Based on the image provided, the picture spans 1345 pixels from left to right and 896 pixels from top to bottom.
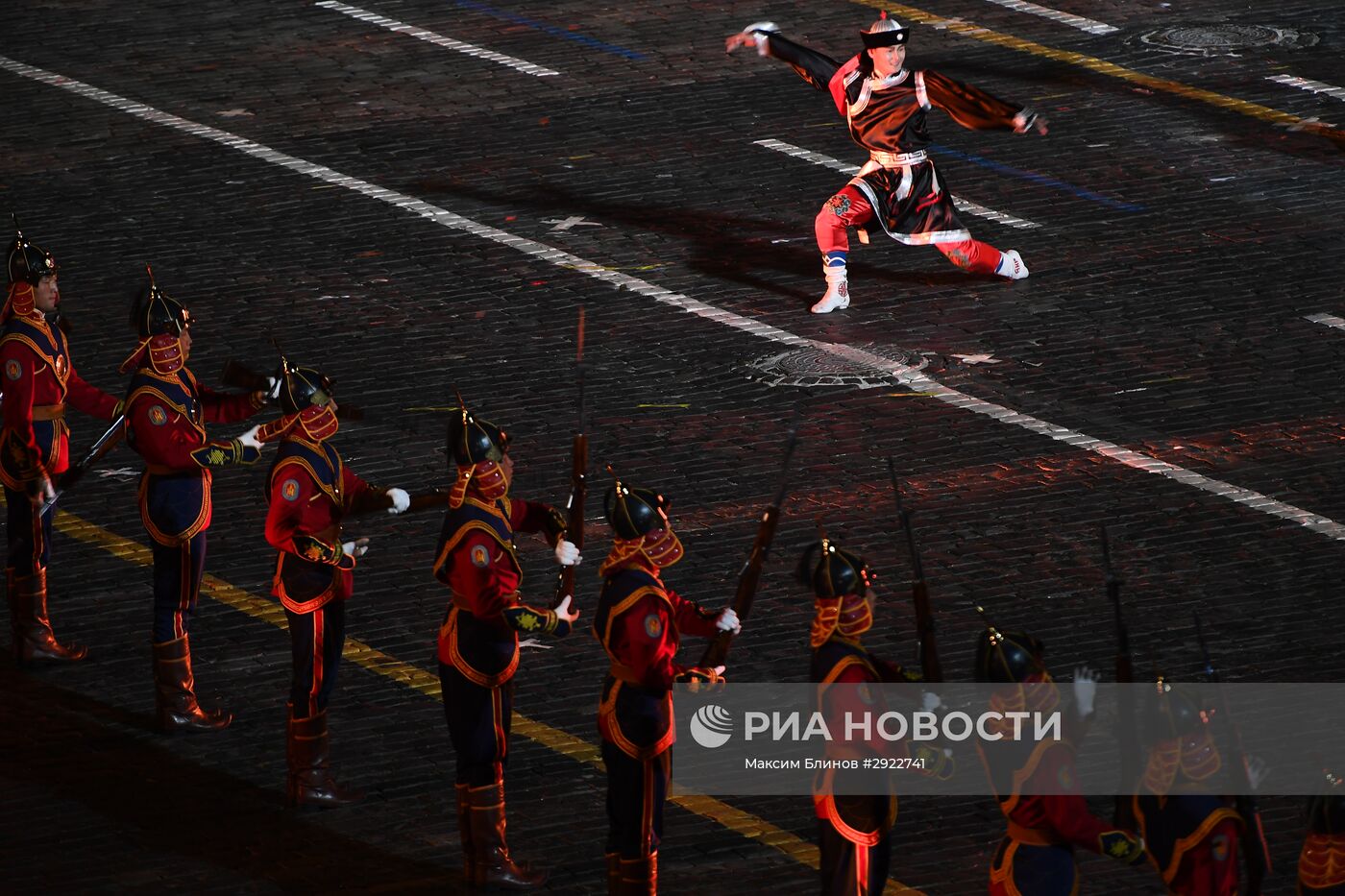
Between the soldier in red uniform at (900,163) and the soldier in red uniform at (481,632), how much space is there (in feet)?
23.5

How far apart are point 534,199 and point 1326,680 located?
30.0 ft

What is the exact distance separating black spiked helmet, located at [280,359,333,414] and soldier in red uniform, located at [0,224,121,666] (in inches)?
65.8

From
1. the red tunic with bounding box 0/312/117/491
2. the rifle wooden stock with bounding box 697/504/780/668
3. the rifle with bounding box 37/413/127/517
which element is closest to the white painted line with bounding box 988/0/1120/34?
the red tunic with bounding box 0/312/117/491

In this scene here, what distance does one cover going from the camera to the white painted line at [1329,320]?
16.4m

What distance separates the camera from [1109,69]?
21594 mm

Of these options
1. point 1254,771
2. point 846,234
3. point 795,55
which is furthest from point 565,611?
point 795,55

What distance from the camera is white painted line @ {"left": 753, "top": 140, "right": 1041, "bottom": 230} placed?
18516mm

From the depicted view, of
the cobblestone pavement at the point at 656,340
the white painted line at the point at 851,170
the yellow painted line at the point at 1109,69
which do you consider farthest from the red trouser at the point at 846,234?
the yellow painted line at the point at 1109,69

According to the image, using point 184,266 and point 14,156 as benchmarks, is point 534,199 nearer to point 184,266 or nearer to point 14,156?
point 184,266

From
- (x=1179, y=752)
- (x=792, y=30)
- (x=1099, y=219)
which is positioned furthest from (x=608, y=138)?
(x=1179, y=752)

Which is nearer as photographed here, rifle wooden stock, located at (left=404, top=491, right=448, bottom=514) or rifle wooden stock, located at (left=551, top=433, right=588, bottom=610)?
rifle wooden stock, located at (left=551, top=433, right=588, bottom=610)

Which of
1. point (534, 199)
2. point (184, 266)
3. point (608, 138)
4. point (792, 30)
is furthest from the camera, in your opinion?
point (792, 30)

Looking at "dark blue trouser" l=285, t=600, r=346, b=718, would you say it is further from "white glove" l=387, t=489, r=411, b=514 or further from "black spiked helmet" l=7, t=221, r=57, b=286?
"black spiked helmet" l=7, t=221, r=57, b=286

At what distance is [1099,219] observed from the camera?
1839 centimetres
